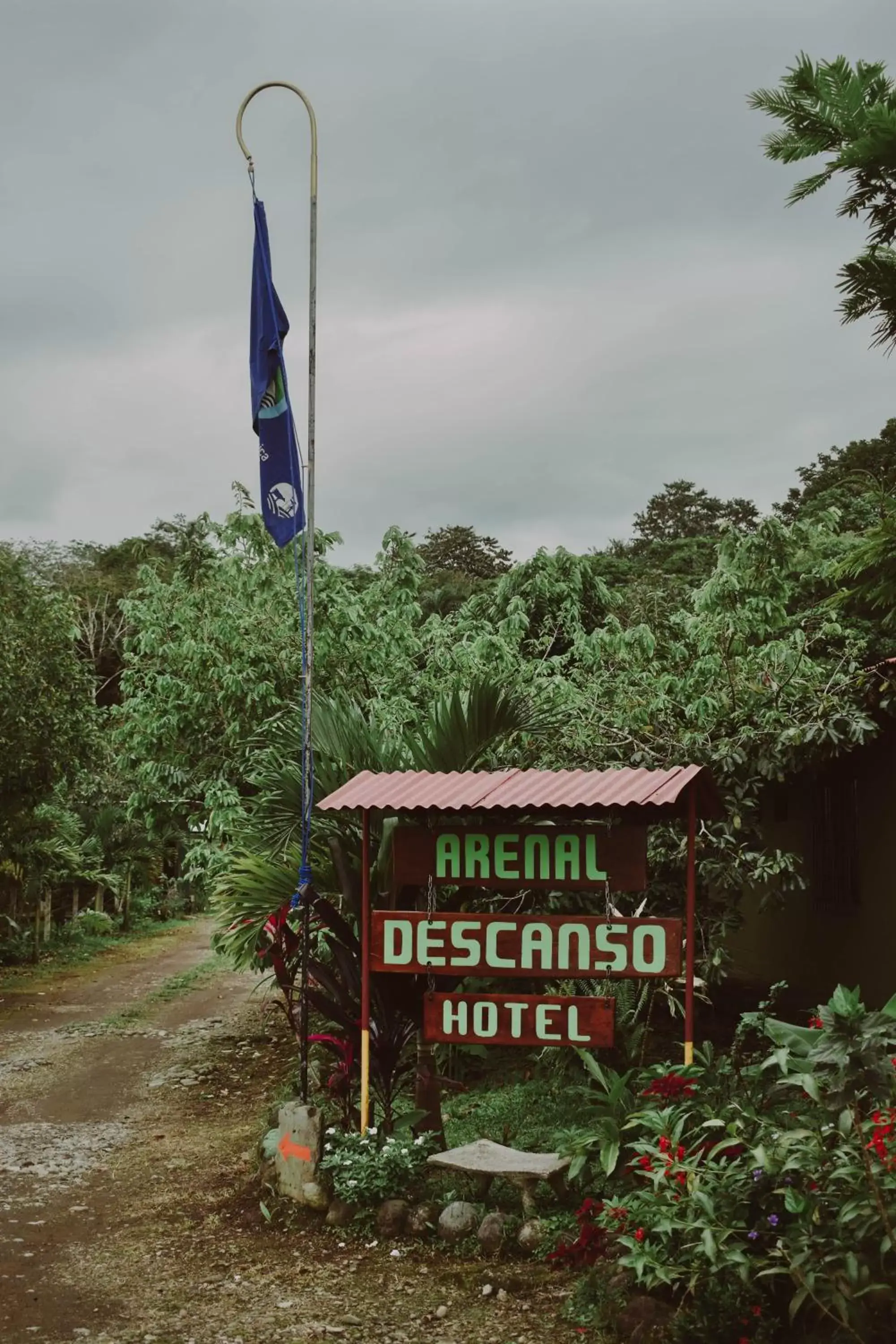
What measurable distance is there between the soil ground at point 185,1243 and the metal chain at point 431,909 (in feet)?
3.87

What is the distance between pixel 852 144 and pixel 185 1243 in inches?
330

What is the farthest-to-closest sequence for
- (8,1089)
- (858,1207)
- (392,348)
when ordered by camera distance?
(392,348) → (8,1089) → (858,1207)

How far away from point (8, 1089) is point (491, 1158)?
522 centimetres

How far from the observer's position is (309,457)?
6.36 metres

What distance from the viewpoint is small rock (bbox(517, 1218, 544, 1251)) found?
16.1 ft

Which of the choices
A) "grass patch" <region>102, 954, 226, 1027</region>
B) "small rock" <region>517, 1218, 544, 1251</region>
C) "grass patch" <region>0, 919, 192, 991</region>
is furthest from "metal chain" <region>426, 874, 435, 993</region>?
"grass patch" <region>0, 919, 192, 991</region>

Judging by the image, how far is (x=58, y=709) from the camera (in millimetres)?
13258

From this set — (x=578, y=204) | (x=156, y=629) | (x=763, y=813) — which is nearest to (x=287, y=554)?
(x=156, y=629)

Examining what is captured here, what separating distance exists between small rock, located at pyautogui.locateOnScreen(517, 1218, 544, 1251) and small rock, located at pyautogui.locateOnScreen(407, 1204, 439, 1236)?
461mm

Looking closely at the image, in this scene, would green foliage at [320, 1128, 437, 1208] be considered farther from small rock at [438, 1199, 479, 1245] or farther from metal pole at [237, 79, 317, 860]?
metal pole at [237, 79, 317, 860]

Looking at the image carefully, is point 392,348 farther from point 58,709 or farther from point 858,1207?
point 858,1207

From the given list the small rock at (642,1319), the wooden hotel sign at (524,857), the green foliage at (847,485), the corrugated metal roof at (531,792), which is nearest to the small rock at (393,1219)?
the small rock at (642,1319)

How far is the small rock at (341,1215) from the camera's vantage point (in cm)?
543

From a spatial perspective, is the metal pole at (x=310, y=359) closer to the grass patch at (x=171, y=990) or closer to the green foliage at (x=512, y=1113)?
the green foliage at (x=512, y=1113)
